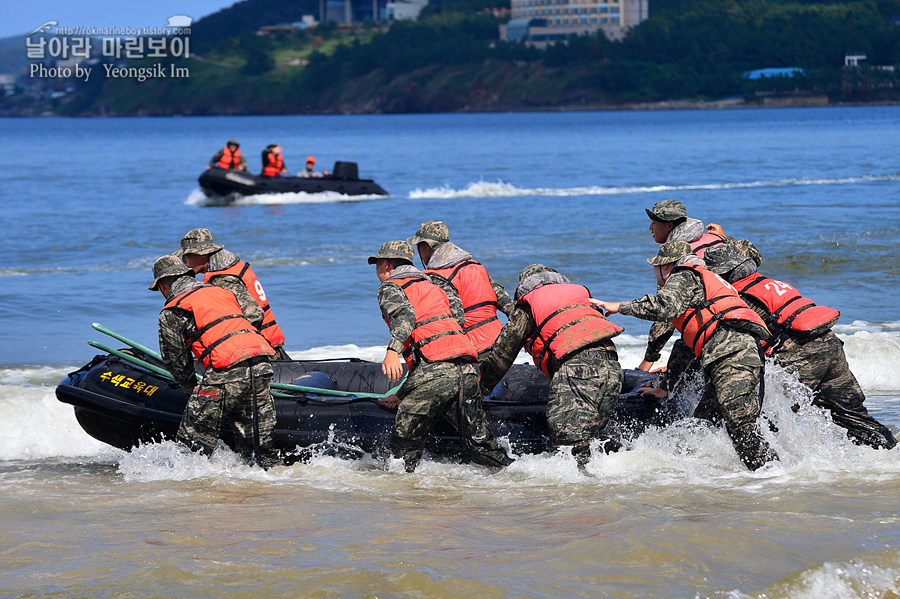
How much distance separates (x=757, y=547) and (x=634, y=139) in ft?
224

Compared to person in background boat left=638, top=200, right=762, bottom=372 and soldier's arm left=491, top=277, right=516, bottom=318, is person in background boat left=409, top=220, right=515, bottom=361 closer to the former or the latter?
soldier's arm left=491, top=277, right=516, bottom=318

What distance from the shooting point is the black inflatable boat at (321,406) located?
707 centimetres

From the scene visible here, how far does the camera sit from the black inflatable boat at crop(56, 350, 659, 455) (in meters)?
7.07

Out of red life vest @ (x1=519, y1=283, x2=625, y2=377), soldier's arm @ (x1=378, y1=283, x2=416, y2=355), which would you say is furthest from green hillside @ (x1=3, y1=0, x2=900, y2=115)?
soldier's arm @ (x1=378, y1=283, x2=416, y2=355)

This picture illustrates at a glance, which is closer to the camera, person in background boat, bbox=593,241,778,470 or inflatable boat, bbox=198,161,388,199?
person in background boat, bbox=593,241,778,470

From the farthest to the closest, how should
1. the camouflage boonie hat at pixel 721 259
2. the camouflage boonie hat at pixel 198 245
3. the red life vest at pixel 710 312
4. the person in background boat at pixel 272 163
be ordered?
the person in background boat at pixel 272 163 < the camouflage boonie hat at pixel 198 245 < the camouflage boonie hat at pixel 721 259 < the red life vest at pixel 710 312

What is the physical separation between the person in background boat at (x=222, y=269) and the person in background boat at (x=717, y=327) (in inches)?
97.3

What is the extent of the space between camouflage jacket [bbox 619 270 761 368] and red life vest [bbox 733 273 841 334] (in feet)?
1.74

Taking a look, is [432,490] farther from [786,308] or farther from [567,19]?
[567,19]

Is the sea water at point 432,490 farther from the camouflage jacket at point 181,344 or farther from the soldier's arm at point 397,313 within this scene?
the soldier's arm at point 397,313

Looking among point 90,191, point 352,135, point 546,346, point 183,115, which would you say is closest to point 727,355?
point 546,346

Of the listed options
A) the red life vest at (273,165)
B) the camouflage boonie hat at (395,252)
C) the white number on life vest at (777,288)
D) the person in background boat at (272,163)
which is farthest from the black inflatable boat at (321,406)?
the red life vest at (273,165)

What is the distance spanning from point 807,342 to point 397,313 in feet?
8.44

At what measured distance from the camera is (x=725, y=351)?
6.41m
